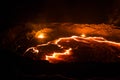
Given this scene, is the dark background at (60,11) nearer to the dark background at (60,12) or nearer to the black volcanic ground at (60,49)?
the dark background at (60,12)

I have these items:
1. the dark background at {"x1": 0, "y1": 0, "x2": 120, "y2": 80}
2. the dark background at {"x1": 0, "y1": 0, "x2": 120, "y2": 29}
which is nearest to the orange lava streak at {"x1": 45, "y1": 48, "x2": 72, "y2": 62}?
the dark background at {"x1": 0, "y1": 0, "x2": 120, "y2": 80}

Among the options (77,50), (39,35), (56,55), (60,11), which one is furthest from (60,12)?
(56,55)

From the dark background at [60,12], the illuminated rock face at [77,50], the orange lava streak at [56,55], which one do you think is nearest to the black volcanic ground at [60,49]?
the illuminated rock face at [77,50]

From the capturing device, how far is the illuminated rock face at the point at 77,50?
4.70 metres

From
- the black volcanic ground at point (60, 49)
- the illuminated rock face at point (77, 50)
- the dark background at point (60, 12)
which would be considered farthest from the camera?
the dark background at point (60, 12)

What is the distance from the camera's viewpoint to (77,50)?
17.0ft

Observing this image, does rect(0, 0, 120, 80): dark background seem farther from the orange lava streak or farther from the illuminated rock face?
the orange lava streak

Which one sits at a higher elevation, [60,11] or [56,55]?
[60,11]

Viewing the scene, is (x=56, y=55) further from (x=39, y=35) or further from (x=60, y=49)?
(x=39, y=35)

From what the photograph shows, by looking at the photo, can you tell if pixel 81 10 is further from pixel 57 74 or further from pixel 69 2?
pixel 57 74

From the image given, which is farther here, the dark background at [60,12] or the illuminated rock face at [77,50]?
the dark background at [60,12]

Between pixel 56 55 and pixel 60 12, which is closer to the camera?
pixel 56 55

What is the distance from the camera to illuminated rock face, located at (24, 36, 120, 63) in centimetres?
470

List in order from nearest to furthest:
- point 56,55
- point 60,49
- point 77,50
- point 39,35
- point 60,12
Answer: point 56,55, point 77,50, point 60,49, point 39,35, point 60,12
